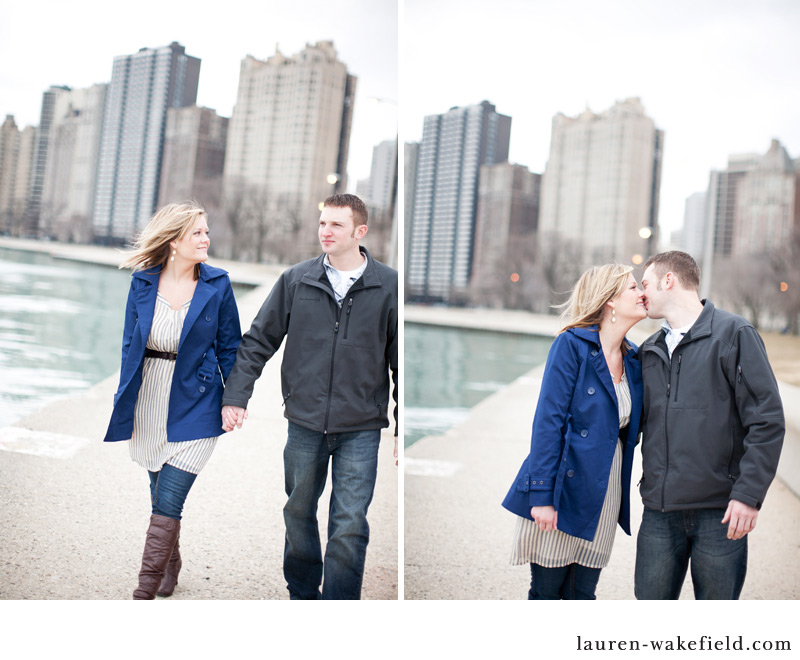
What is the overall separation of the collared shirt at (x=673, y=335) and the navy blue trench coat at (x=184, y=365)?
149 centimetres

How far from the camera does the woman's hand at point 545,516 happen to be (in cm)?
209

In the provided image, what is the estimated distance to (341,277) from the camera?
2416 mm

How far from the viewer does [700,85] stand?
4109 millimetres

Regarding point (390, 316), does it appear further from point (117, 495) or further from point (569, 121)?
point (569, 121)

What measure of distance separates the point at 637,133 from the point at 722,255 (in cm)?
137

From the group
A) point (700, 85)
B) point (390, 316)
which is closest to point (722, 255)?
point (700, 85)

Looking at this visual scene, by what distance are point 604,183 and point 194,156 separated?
339 centimetres

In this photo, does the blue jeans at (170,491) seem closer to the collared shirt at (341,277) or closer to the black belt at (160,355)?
the black belt at (160,355)

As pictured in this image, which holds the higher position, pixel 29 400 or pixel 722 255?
pixel 722 255

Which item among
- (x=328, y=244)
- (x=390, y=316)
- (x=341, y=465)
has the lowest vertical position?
(x=341, y=465)

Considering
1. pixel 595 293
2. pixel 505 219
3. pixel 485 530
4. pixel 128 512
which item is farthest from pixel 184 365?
pixel 505 219

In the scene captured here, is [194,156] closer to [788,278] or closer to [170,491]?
[170,491]

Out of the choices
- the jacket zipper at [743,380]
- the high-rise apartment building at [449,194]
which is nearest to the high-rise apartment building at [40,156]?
the high-rise apartment building at [449,194]

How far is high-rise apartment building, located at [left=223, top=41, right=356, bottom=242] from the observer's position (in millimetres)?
3301
